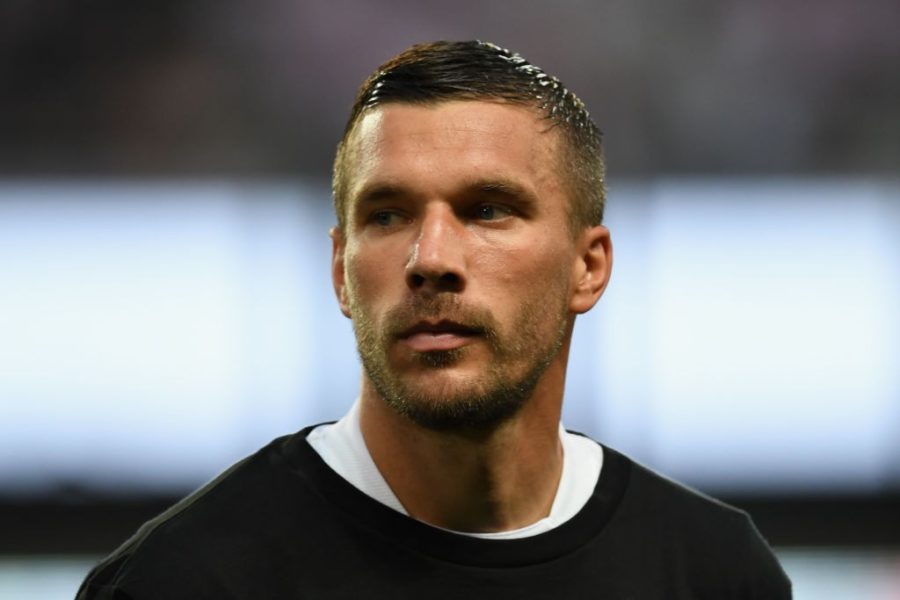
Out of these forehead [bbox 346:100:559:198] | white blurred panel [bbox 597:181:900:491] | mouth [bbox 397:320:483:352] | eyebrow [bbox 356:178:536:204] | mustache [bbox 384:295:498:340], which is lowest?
white blurred panel [bbox 597:181:900:491]

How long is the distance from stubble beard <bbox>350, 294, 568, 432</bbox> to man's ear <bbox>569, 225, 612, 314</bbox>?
0.12 metres

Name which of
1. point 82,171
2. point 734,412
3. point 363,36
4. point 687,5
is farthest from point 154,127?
point 734,412

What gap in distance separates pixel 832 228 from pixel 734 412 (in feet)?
2.87

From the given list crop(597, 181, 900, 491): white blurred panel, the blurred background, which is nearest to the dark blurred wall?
the blurred background

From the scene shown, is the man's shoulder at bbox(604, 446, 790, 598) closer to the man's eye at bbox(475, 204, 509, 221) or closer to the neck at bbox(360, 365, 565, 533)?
the neck at bbox(360, 365, 565, 533)

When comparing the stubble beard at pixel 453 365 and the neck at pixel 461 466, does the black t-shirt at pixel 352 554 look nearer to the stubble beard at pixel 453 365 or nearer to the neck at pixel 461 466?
the neck at pixel 461 466

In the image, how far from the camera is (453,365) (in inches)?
66.9

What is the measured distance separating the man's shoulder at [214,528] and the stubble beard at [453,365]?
0.67ft

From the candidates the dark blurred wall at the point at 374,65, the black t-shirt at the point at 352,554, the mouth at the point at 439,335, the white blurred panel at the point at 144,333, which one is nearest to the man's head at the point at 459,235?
the mouth at the point at 439,335

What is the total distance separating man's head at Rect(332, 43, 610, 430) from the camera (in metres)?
1.70

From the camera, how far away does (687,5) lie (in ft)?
17.6

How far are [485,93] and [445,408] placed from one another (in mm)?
452

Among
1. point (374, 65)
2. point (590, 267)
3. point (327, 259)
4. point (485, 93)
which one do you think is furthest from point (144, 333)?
point (485, 93)

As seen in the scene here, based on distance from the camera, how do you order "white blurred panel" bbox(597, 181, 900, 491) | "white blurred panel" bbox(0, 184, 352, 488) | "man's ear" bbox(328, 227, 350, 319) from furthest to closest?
1. "white blurred panel" bbox(597, 181, 900, 491)
2. "white blurred panel" bbox(0, 184, 352, 488)
3. "man's ear" bbox(328, 227, 350, 319)
